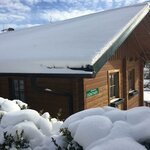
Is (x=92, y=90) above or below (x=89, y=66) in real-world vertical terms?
below

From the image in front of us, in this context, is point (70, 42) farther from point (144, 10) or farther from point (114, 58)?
point (144, 10)

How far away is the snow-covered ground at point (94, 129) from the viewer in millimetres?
2617

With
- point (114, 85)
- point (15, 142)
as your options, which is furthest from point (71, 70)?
point (114, 85)

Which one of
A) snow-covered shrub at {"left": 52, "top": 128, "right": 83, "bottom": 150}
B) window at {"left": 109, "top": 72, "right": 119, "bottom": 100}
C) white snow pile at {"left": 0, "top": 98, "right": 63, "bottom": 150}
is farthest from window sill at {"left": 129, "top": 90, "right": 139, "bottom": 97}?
snow-covered shrub at {"left": 52, "top": 128, "right": 83, "bottom": 150}

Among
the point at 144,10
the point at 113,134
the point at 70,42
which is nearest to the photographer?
A: the point at 113,134

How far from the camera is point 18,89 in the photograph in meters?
8.98

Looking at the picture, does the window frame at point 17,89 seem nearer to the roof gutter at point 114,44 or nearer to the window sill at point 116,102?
the window sill at point 116,102

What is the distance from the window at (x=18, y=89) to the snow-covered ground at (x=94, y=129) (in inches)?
197

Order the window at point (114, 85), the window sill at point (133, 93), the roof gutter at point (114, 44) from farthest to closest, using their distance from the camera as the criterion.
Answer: the window sill at point (133, 93), the window at point (114, 85), the roof gutter at point (114, 44)

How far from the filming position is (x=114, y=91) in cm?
1038

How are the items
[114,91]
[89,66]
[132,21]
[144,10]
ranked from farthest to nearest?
[114,91]
[144,10]
[132,21]
[89,66]

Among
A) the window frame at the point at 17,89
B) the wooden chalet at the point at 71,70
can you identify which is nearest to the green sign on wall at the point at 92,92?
the wooden chalet at the point at 71,70

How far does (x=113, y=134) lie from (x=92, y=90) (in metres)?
5.40

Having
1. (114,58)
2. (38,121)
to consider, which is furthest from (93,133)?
(114,58)
